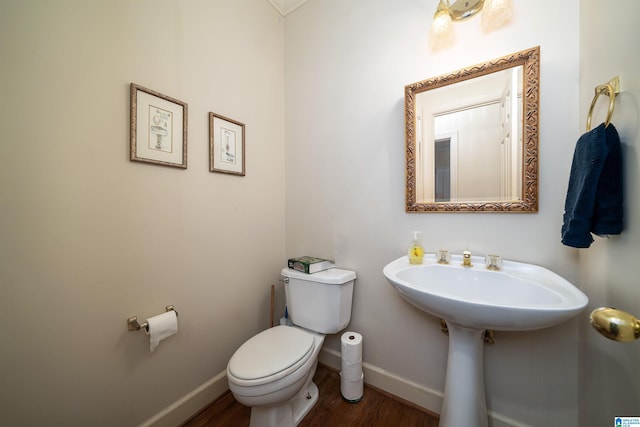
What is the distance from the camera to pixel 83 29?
0.86 metres

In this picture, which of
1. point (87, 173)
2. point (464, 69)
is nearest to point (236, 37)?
point (87, 173)

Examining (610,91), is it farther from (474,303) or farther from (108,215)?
(108,215)

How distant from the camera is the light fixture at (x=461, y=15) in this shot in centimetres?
96

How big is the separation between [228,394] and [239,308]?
1.56 ft

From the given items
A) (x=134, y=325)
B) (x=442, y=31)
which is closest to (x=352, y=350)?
(x=134, y=325)

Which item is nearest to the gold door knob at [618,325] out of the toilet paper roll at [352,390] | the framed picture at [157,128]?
the toilet paper roll at [352,390]

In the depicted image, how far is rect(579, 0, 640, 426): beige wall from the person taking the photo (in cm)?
60

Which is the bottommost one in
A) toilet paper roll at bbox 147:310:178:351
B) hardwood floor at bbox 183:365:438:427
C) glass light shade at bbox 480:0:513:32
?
hardwood floor at bbox 183:365:438:427

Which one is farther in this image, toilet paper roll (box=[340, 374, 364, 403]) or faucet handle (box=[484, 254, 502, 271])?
toilet paper roll (box=[340, 374, 364, 403])

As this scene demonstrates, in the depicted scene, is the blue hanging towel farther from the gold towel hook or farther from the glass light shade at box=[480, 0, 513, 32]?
the glass light shade at box=[480, 0, 513, 32]

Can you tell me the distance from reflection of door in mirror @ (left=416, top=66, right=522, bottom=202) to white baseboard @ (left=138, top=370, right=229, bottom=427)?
5.11 ft

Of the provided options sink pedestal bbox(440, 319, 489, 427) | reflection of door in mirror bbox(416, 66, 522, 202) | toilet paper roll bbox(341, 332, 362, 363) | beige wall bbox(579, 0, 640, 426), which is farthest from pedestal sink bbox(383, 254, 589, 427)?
toilet paper roll bbox(341, 332, 362, 363)

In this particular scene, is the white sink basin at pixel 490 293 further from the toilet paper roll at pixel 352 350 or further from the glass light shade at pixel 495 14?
the glass light shade at pixel 495 14

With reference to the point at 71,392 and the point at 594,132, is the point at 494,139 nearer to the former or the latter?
the point at 594,132
